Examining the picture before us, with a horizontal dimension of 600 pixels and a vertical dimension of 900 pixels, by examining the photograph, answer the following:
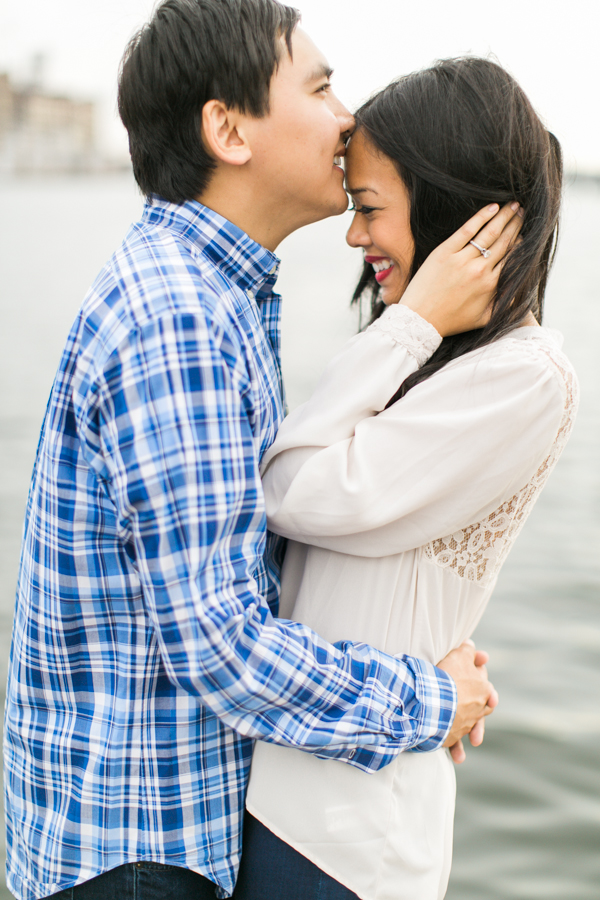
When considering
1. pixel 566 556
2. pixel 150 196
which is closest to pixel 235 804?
pixel 150 196

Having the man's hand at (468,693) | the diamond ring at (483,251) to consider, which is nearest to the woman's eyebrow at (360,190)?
the diamond ring at (483,251)

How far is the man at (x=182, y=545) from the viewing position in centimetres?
88

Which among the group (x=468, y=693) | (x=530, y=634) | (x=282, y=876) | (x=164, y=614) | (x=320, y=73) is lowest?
(x=530, y=634)

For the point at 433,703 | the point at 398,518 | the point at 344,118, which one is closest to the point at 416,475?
the point at 398,518

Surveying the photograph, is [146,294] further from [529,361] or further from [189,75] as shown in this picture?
[529,361]

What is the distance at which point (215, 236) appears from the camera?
1.10 metres

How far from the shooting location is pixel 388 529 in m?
1.08

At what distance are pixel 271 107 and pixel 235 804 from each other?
0.98m

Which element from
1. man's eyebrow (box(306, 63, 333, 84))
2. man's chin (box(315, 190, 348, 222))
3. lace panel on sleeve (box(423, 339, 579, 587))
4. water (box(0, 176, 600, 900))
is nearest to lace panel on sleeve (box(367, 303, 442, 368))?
lace panel on sleeve (box(423, 339, 579, 587))

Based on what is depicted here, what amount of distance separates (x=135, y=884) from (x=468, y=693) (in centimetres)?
52

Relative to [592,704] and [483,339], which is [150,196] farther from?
[592,704]

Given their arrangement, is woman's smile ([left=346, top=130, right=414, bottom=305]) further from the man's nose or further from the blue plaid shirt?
the blue plaid shirt

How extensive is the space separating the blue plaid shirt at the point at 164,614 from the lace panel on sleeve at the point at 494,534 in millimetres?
155

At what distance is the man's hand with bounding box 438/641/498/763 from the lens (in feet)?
3.71
